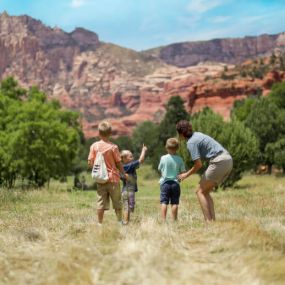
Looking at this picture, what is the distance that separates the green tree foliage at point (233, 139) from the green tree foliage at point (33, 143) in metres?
9.96

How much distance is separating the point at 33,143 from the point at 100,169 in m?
28.7

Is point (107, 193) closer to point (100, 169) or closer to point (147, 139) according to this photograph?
point (100, 169)

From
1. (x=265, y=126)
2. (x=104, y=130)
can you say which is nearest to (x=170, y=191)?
(x=104, y=130)

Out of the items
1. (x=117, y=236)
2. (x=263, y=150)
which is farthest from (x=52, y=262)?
(x=263, y=150)

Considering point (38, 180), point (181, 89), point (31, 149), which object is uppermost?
point (181, 89)

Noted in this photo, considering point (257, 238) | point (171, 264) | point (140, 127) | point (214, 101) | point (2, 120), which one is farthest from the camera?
point (214, 101)

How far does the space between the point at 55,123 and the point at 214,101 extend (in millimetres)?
73062

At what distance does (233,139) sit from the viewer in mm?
33750

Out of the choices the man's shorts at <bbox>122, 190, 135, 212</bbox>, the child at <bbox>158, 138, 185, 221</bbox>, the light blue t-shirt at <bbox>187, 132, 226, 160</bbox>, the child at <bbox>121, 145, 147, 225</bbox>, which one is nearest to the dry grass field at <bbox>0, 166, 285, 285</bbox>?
the light blue t-shirt at <bbox>187, 132, 226, 160</bbox>

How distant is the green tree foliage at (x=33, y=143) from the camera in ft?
119

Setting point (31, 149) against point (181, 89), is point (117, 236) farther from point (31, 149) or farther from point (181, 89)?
point (181, 89)

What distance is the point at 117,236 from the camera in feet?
20.7

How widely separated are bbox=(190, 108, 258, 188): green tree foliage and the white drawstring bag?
82.7 ft

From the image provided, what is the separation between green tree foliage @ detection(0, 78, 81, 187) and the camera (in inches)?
1431
